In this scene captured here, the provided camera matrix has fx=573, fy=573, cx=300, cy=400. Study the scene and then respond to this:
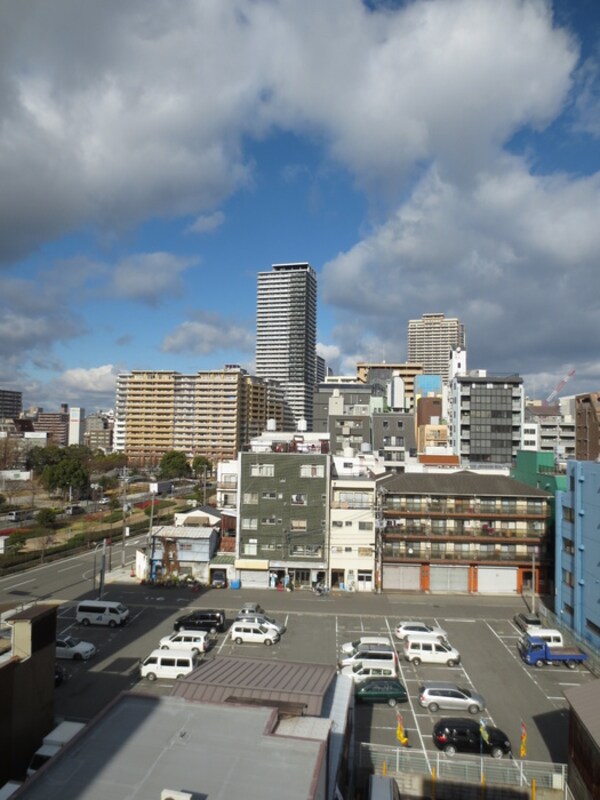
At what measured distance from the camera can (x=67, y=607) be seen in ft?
112

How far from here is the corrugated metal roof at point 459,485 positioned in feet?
129

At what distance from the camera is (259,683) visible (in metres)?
15.3

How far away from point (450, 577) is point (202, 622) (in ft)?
58.7

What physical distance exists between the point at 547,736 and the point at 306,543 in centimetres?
2121

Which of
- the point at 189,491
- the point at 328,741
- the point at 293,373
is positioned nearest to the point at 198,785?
the point at 328,741

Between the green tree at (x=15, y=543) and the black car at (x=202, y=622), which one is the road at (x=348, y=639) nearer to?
the black car at (x=202, y=622)

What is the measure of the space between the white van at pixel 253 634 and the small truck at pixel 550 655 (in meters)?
12.1

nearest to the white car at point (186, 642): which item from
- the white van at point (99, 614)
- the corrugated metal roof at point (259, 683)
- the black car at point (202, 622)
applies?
the black car at point (202, 622)

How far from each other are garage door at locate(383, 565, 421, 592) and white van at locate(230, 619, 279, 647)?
12794 mm

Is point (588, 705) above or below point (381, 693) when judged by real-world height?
above

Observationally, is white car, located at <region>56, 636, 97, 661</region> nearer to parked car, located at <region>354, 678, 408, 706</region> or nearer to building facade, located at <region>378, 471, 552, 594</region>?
parked car, located at <region>354, 678, 408, 706</region>

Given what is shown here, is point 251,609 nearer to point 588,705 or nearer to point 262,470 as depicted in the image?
point 262,470

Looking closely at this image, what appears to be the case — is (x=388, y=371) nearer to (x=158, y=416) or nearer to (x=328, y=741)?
(x=158, y=416)

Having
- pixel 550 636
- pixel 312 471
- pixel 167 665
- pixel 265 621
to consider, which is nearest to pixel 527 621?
pixel 550 636
